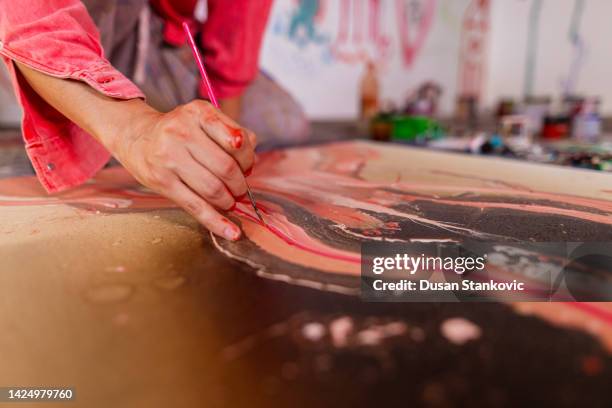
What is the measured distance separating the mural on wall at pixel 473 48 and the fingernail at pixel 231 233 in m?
2.97

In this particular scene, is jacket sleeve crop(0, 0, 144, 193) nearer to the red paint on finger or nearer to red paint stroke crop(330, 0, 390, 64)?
the red paint on finger

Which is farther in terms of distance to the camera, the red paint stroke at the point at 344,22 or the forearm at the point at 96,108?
the red paint stroke at the point at 344,22

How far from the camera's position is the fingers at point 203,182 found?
1.93ft

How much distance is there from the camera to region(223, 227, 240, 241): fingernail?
61 cm

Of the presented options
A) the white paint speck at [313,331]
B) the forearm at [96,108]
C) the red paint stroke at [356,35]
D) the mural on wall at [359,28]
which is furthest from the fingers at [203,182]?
the red paint stroke at [356,35]

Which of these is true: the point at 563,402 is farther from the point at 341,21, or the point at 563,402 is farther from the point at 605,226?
the point at 341,21

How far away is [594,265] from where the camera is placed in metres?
0.52

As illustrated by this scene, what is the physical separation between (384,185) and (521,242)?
0.37 meters

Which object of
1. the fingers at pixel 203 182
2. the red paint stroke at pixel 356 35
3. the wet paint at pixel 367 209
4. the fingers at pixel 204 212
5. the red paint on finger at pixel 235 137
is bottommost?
the wet paint at pixel 367 209

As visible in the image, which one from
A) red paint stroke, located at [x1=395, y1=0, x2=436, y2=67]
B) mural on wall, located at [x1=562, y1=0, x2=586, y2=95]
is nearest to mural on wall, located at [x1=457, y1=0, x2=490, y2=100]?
red paint stroke, located at [x1=395, y1=0, x2=436, y2=67]

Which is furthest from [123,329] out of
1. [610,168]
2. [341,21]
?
[341,21]

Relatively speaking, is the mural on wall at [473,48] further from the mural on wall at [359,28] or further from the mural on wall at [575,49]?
the mural on wall at [575,49]

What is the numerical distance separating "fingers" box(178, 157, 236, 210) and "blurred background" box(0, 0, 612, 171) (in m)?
0.98

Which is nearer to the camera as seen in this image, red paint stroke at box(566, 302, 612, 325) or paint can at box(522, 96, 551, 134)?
red paint stroke at box(566, 302, 612, 325)
